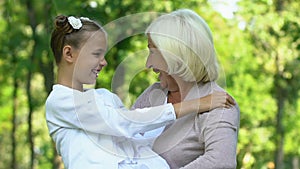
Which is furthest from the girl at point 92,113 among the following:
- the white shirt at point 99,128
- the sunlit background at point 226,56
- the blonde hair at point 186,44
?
the sunlit background at point 226,56

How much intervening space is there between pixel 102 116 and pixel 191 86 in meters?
0.44

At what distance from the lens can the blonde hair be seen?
2730mm

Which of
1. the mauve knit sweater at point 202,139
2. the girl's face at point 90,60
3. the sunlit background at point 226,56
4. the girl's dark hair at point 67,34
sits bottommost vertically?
the sunlit background at point 226,56

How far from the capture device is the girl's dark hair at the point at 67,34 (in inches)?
108

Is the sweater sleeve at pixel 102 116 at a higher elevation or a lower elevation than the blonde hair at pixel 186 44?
lower

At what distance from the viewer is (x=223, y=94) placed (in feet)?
8.96

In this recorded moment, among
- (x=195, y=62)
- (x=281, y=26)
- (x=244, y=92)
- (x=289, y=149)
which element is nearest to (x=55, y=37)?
(x=195, y=62)

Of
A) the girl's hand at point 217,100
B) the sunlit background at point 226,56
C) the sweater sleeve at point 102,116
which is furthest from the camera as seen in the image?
the sunlit background at point 226,56

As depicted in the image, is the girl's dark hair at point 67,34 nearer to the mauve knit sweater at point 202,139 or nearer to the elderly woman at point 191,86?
the elderly woman at point 191,86

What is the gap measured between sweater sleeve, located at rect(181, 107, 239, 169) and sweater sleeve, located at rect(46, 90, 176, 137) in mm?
160

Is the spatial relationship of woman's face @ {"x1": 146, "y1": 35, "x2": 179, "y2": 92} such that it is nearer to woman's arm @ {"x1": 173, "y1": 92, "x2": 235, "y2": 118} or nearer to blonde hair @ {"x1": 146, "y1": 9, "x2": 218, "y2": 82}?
blonde hair @ {"x1": 146, "y1": 9, "x2": 218, "y2": 82}

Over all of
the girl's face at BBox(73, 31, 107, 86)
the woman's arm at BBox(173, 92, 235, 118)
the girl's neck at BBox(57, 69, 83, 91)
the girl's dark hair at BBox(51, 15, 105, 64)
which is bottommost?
the woman's arm at BBox(173, 92, 235, 118)

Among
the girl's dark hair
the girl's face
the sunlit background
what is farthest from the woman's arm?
the sunlit background

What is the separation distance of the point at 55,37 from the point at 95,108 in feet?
1.22
